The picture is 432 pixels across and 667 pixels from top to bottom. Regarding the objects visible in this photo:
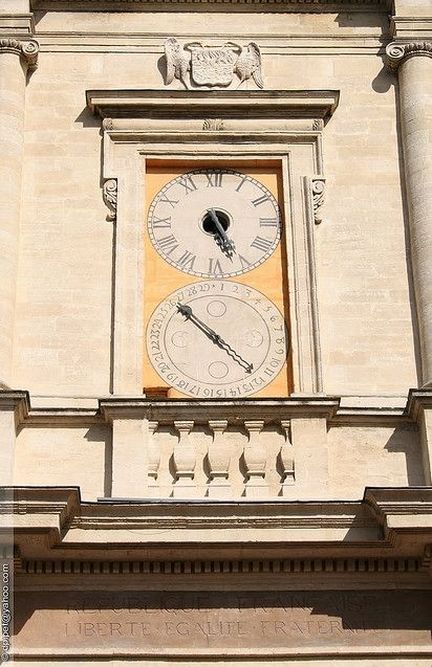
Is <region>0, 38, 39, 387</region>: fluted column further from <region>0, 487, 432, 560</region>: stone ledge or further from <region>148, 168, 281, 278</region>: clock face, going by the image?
<region>0, 487, 432, 560</region>: stone ledge

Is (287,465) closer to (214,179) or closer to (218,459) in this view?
(218,459)

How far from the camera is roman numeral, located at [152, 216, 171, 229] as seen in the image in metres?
11.1

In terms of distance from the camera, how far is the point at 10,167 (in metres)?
11.0

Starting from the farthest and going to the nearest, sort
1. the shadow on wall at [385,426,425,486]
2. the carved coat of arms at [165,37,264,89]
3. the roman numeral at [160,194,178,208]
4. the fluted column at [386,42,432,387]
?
the carved coat of arms at [165,37,264,89] → the roman numeral at [160,194,178,208] → the fluted column at [386,42,432,387] → the shadow on wall at [385,426,425,486]

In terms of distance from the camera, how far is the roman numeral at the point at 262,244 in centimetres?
1102

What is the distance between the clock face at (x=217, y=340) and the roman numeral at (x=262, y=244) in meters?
0.34

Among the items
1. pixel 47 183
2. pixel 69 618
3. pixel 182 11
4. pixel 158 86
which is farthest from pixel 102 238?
pixel 69 618

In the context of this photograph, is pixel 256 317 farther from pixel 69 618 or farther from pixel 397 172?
pixel 69 618

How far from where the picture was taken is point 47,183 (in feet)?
36.6

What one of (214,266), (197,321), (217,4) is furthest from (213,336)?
(217,4)

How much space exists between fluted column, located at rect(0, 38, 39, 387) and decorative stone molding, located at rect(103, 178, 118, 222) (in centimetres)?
62

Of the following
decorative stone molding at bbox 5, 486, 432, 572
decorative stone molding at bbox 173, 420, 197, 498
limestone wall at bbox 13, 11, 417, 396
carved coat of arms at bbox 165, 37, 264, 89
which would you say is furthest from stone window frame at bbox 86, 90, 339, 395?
decorative stone molding at bbox 5, 486, 432, 572

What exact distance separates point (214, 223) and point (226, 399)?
5.48 feet

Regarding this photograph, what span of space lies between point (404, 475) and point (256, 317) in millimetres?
1597
